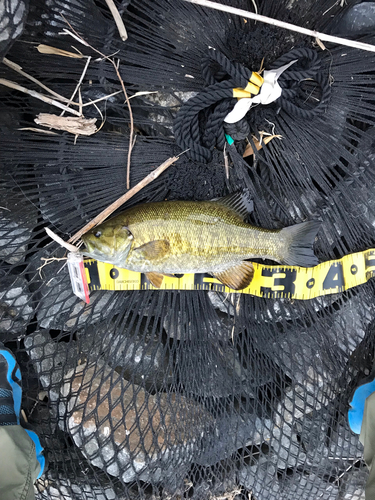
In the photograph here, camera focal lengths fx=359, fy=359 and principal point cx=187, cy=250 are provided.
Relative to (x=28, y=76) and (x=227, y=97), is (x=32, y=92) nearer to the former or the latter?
(x=28, y=76)

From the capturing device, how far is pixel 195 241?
212 centimetres

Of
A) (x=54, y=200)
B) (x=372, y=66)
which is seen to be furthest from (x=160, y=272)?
(x=372, y=66)

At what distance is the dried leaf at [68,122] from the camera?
211 cm

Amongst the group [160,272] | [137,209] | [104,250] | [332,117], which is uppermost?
[332,117]

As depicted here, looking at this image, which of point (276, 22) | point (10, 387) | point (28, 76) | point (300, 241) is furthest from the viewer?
point (10, 387)

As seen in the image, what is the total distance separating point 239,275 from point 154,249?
579mm

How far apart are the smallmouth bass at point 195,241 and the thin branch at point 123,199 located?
0.40 feet

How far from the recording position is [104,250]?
2.04m

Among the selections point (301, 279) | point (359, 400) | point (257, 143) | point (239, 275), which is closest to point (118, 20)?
point (257, 143)

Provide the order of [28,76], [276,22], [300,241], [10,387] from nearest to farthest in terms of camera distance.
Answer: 1. [276,22]
2. [28,76]
3. [300,241]
4. [10,387]

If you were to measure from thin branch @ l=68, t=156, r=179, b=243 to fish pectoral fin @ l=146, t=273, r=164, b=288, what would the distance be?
1.49 ft

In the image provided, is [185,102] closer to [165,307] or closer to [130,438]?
[165,307]

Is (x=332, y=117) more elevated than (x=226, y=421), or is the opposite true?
(x=332, y=117)

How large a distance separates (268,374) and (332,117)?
1791 mm
